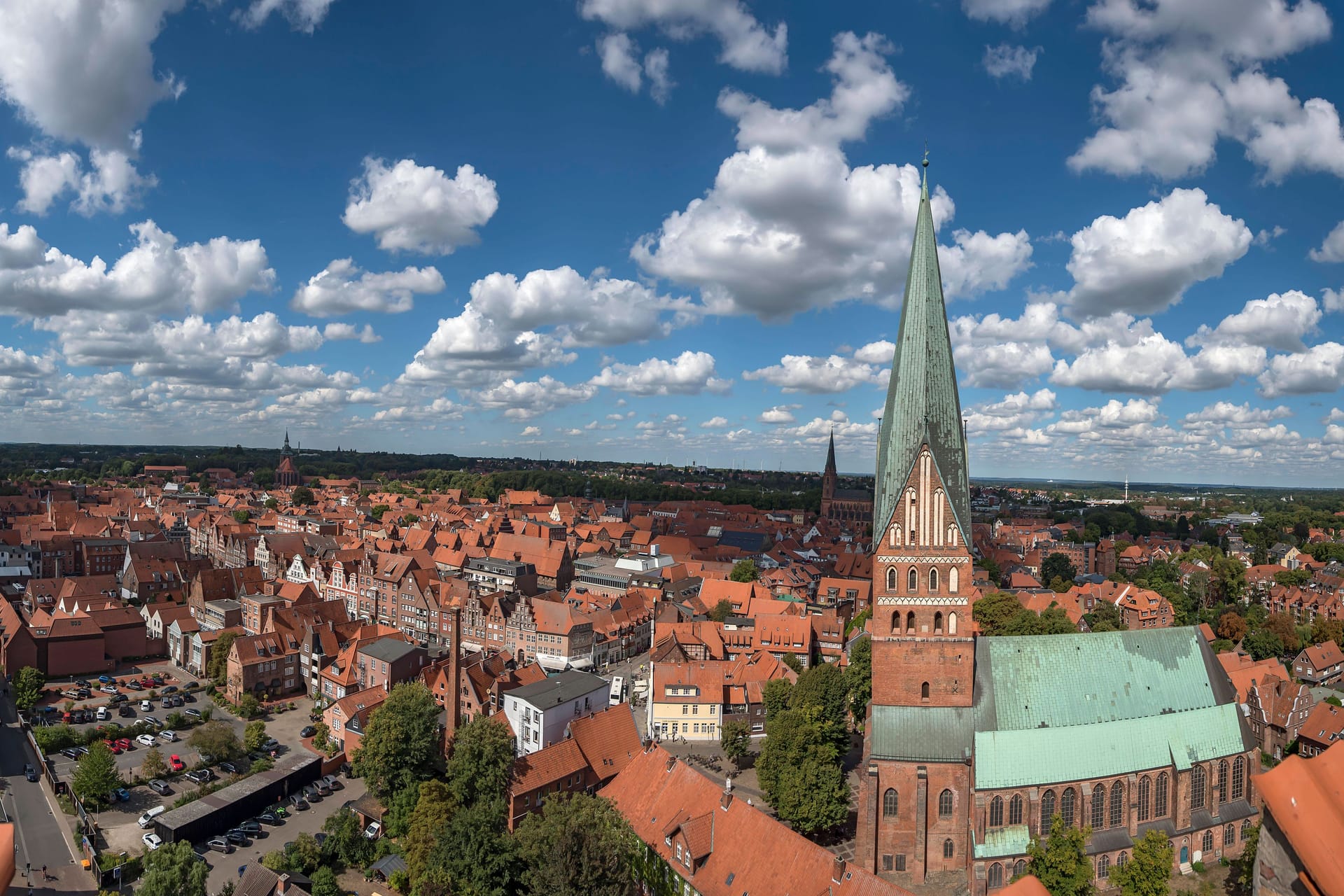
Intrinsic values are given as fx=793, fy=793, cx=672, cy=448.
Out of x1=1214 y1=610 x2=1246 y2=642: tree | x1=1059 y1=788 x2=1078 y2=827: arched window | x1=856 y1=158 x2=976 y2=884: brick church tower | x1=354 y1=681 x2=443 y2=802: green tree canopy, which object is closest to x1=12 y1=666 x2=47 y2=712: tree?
x1=354 y1=681 x2=443 y2=802: green tree canopy

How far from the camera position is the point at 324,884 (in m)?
41.2

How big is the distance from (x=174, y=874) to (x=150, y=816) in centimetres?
1711

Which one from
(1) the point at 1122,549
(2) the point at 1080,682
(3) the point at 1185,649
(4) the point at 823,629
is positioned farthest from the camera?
(1) the point at 1122,549

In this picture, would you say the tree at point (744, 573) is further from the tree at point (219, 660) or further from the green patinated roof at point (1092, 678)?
the green patinated roof at point (1092, 678)

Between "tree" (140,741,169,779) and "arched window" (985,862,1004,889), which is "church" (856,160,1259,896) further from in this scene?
"tree" (140,741,169,779)

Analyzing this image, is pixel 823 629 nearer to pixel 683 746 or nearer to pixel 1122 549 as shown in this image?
pixel 683 746

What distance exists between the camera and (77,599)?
88625 mm

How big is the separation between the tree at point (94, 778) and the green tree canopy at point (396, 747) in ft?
52.2

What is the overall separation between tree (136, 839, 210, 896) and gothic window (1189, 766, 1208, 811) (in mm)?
51044

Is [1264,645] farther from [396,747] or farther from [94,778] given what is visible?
[94,778]

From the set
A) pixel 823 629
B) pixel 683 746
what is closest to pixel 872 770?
pixel 683 746

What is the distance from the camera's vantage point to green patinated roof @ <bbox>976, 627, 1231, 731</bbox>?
136ft

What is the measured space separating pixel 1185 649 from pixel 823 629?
144 feet

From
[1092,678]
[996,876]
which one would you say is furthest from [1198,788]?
[996,876]
